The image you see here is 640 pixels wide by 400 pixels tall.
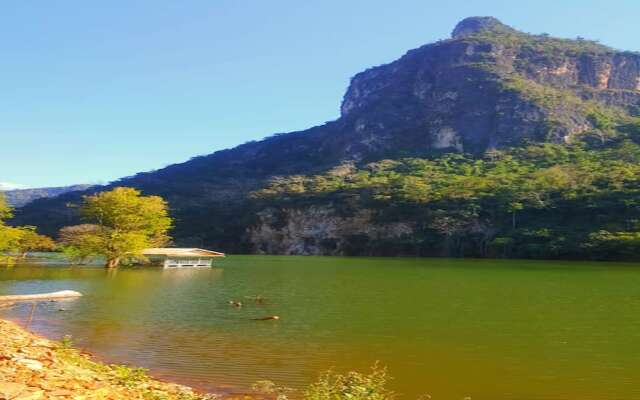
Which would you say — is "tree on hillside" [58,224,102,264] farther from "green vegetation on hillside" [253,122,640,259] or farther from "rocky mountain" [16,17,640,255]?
"rocky mountain" [16,17,640,255]

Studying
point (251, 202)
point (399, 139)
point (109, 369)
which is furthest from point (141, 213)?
point (399, 139)

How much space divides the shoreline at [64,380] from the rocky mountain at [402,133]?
289 ft

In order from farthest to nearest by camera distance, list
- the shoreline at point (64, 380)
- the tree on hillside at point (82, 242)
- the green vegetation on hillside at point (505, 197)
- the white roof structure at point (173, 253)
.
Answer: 1. the green vegetation on hillside at point (505, 197)
2. the white roof structure at point (173, 253)
3. the tree on hillside at point (82, 242)
4. the shoreline at point (64, 380)

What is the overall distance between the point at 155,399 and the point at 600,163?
112641 millimetres

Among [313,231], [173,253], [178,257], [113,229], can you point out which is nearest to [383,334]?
[113,229]

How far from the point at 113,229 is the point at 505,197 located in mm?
64225

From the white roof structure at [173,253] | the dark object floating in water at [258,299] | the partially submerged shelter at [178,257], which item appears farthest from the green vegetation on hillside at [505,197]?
the dark object floating in water at [258,299]

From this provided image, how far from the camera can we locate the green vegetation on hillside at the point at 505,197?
3068 inches

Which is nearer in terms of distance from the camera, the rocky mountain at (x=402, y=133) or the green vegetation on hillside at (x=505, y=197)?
the green vegetation on hillside at (x=505, y=197)

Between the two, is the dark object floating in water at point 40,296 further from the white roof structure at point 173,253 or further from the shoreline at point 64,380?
the white roof structure at point 173,253

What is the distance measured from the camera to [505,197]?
91.4 metres

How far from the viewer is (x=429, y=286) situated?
35844 mm

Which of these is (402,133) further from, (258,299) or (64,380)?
(64,380)

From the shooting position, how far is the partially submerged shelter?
5681 cm
